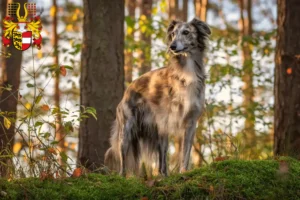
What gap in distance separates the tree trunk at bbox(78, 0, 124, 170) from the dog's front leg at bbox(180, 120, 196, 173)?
6.18ft

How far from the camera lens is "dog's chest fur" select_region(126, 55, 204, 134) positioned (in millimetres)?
7566

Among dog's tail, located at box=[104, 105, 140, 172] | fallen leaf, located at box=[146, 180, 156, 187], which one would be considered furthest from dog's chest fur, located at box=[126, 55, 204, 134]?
fallen leaf, located at box=[146, 180, 156, 187]

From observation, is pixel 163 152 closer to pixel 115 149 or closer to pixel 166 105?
pixel 115 149

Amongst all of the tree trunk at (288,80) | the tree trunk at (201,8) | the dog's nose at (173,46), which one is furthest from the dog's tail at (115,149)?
the tree trunk at (201,8)

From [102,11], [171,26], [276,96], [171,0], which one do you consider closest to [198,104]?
[171,26]

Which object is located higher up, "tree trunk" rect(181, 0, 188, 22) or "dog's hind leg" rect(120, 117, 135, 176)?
"tree trunk" rect(181, 0, 188, 22)

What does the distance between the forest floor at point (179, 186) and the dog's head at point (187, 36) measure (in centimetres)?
230

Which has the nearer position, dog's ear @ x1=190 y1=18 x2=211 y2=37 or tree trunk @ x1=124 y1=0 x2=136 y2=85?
dog's ear @ x1=190 y1=18 x2=211 y2=37

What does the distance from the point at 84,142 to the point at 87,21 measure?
205 cm

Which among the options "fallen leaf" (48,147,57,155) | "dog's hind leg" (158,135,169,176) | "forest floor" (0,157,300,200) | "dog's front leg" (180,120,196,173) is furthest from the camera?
"dog's hind leg" (158,135,169,176)

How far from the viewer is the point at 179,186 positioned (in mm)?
5328

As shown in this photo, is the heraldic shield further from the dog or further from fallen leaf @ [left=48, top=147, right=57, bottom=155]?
fallen leaf @ [left=48, top=147, right=57, bottom=155]

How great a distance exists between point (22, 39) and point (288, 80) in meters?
4.32

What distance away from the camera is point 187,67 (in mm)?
7707
